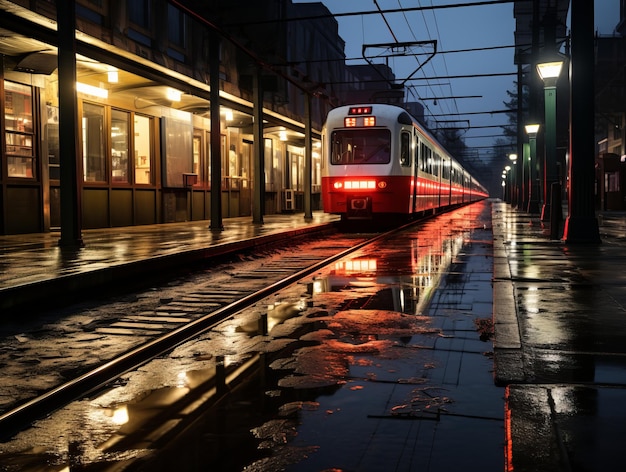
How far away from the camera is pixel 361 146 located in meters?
21.5

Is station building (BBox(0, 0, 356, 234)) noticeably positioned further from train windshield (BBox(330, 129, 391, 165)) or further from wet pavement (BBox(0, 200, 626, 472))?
wet pavement (BBox(0, 200, 626, 472))

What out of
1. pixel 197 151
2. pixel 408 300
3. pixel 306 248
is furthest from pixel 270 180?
pixel 408 300

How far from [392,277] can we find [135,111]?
42.0 ft

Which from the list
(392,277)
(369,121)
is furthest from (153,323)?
(369,121)

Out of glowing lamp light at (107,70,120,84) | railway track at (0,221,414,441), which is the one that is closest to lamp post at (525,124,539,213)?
glowing lamp light at (107,70,120,84)

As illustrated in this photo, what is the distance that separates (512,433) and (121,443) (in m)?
1.79

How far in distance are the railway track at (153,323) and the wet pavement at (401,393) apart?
0.18 metres

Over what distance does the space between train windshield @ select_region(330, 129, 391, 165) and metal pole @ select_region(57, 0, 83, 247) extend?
10327mm

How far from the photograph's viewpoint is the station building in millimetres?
15250

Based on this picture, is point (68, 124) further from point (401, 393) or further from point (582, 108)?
point (401, 393)

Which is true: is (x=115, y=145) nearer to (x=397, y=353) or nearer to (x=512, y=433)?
(x=397, y=353)

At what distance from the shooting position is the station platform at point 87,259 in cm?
795

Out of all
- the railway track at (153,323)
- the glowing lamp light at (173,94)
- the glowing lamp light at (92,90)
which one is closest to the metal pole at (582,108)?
the railway track at (153,323)

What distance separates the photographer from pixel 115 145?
19859mm
